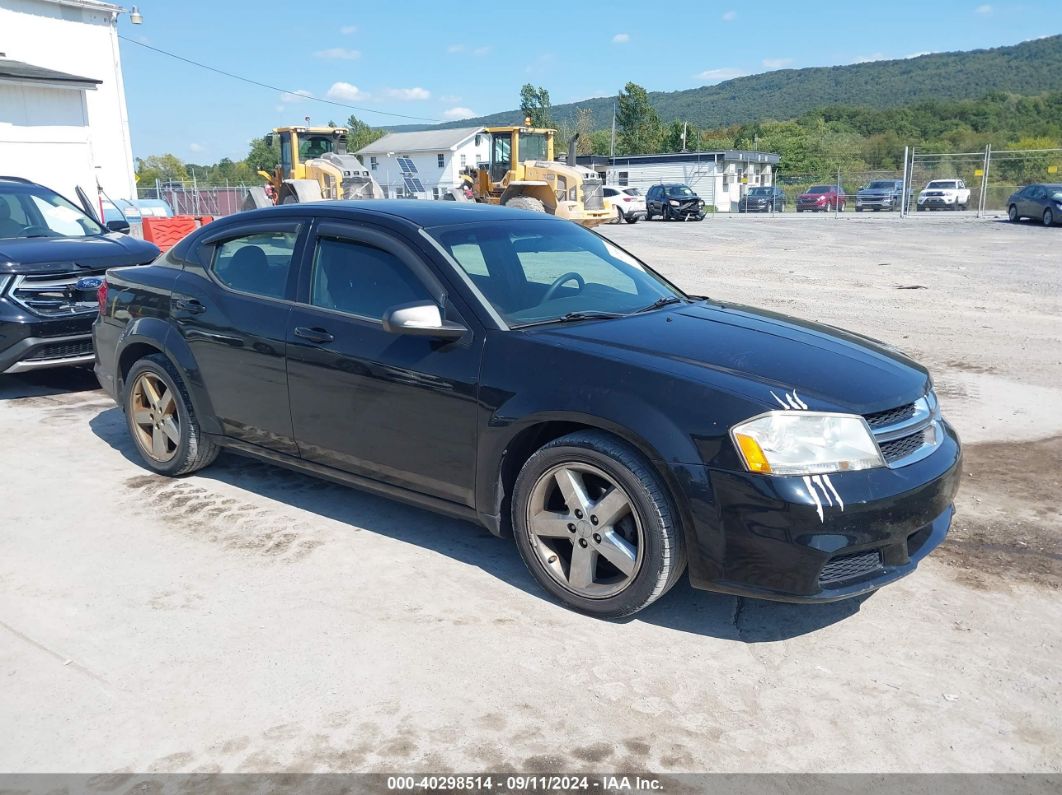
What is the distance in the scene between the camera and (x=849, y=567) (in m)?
3.46

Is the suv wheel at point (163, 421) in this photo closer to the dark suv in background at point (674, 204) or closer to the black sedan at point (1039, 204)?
the black sedan at point (1039, 204)

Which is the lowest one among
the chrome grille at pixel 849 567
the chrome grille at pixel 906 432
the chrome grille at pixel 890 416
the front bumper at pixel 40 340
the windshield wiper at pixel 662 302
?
the chrome grille at pixel 849 567

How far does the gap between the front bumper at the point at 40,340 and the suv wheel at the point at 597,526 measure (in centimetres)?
536

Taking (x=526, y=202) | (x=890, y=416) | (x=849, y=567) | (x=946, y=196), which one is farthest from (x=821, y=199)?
(x=849, y=567)

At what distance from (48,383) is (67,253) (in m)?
1.41

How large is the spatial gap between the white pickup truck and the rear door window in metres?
42.1

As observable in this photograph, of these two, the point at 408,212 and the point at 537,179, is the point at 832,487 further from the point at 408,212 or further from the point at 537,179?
the point at 537,179

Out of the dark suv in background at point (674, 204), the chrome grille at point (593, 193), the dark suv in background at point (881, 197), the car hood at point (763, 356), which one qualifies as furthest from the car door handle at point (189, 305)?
the dark suv in background at point (881, 197)

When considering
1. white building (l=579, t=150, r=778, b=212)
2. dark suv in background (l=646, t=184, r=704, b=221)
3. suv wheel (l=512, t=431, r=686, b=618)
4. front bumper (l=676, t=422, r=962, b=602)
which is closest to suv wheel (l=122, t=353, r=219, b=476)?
suv wheel (l=512, t=431, r=686, b=618)

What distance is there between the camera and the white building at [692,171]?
57250 mm

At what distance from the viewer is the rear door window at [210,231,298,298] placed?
4.89 m

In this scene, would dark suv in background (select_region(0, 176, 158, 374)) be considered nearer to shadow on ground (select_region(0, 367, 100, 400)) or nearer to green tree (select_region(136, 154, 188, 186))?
shadow on ground (select_region(0, 367, 100, 400))

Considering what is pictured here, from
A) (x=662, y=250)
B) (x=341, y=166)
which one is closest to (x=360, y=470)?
Answer: (x=662, y=250)

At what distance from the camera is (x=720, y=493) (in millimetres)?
3393
